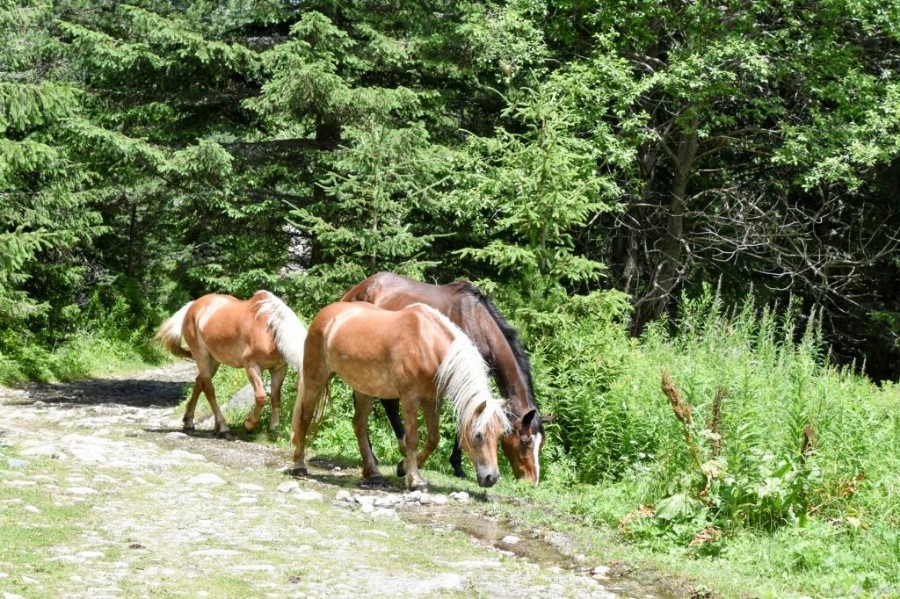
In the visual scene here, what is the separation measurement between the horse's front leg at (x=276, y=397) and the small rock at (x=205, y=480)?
3.16 m

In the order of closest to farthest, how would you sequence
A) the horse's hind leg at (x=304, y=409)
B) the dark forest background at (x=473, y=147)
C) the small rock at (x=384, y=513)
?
1. the small rock at (x=384, y=513)
2. the horse's hind leg at (x=304, y=409)
3. the dark forest background at (x=473, y=147)

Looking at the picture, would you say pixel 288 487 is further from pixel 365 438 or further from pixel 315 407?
pixel 315 407

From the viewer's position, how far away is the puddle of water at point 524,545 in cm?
638

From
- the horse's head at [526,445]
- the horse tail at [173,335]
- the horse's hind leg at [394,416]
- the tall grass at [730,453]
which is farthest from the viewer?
the horse tail at [173,335]

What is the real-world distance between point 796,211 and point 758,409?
42.9ft

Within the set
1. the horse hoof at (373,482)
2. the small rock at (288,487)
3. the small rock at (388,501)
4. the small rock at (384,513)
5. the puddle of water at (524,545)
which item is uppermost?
the puddle of water at (524,545)

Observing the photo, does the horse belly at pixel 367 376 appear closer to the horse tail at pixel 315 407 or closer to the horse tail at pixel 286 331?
the horse tail at pixel 315 407

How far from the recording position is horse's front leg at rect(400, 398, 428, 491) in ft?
29.6

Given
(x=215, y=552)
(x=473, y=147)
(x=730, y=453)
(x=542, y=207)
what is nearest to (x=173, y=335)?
(x=542, y=207)

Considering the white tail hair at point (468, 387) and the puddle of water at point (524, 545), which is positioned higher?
the white tail hair at point (468, 387)

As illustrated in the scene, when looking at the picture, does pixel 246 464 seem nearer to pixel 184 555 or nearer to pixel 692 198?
pixel 184 555

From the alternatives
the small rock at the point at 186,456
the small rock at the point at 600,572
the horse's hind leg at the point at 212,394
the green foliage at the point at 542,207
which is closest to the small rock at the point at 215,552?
the small rock at the point at 600,572

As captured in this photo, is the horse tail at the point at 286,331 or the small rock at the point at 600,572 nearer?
the small rock at the point at 600,572

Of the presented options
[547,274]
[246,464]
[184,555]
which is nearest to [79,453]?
[246,464]
